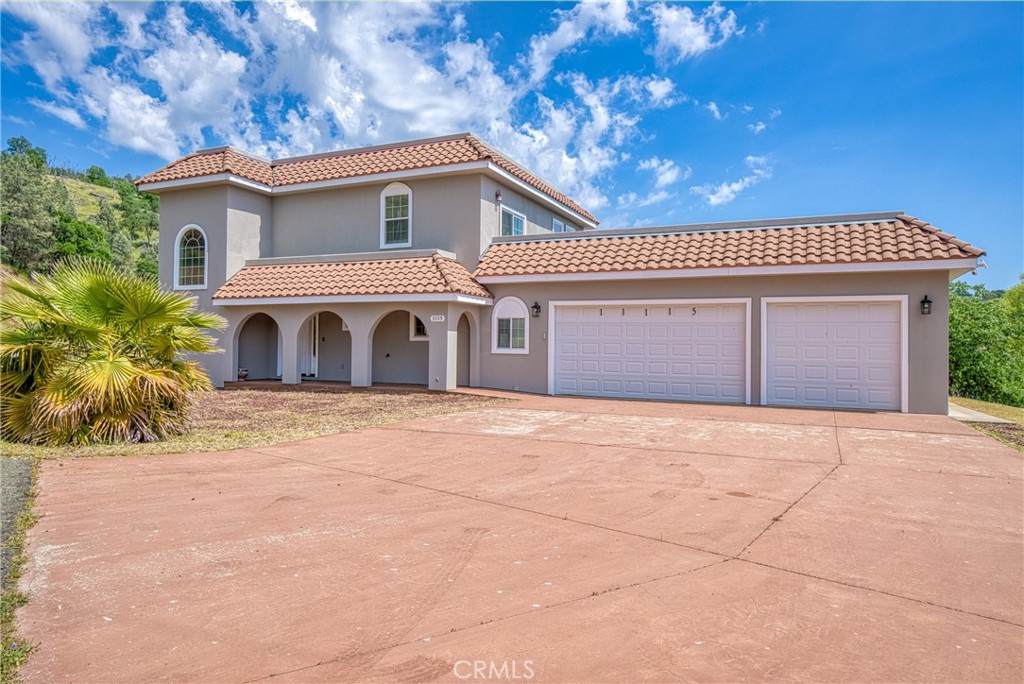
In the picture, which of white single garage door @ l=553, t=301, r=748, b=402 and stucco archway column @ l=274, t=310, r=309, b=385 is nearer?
white single garage door @ l=553, t=301, r=748, b=402

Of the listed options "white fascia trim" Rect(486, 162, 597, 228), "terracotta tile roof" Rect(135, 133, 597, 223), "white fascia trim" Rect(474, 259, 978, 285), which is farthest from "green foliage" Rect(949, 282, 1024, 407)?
"terracotta tile roof" Rect(135, 133, 597, 223)

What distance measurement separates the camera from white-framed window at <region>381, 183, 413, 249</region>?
1919 cm

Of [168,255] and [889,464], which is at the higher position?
[168,255]

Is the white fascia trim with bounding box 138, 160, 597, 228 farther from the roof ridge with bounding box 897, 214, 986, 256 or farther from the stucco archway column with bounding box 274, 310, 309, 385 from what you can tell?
the roof ridge with bounding box 897, 214, 986, 256

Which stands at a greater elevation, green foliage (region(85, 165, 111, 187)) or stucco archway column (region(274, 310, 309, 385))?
green foliage (region(85, 165, 111, 187))

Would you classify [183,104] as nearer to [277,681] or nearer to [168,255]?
[168,255]

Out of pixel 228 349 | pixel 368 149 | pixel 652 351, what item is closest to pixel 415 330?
pixel 228 349

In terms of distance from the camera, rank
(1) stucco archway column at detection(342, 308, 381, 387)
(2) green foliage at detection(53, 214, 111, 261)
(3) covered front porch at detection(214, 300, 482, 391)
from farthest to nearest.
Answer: (2) green foliage at detection(53, 214, 111, 261) → (1) stucco archway column at detection(342, 308, 381, 387) → (3) covered front porch at detection(214, 300, 482, 391)

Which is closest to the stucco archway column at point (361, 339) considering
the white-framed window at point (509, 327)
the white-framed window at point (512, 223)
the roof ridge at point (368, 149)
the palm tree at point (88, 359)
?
the white-framed window at point (509, 327)

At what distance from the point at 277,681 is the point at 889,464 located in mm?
8013

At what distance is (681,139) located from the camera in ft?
93.8

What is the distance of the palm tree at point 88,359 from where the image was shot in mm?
8922

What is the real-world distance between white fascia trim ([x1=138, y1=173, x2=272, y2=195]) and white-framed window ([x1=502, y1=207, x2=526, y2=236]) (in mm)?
8062

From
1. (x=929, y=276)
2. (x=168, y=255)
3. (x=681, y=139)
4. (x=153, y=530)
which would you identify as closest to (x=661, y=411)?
(x=929, y=276)
